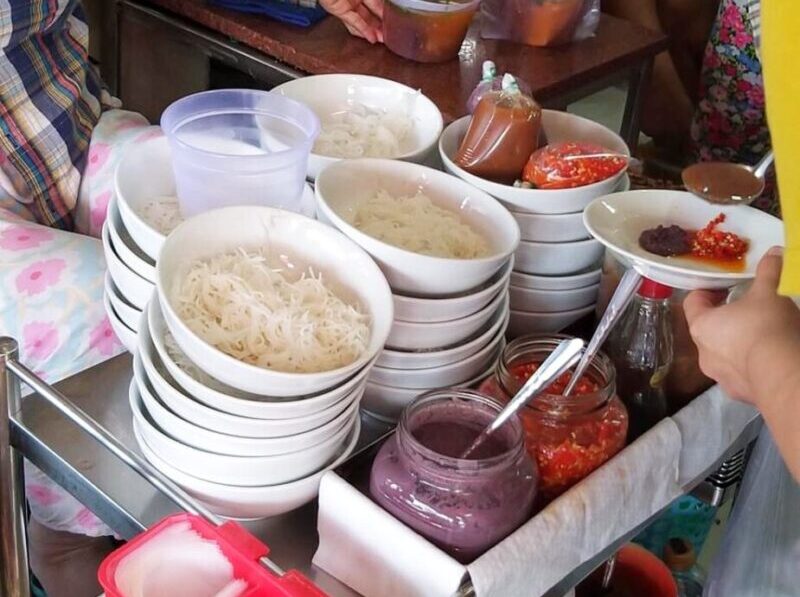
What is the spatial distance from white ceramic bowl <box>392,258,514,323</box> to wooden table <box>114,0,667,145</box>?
59cm

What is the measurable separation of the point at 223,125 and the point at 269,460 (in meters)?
0.42

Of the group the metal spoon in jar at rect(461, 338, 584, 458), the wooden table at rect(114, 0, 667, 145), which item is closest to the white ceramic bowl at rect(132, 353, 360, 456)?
the metal spoon in jar at rect(461, 338, 584, 458)

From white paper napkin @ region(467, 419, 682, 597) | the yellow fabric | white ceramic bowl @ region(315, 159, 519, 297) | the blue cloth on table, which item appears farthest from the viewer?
the blue cloth on table

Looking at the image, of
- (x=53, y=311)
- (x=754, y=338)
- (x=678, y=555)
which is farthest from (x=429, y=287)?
(x=678, y=555)

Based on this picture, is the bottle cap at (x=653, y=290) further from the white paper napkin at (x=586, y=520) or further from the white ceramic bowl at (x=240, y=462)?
the white ceramic bowl at (x=240, y=462)

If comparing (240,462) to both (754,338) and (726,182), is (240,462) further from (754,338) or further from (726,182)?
(726,182)

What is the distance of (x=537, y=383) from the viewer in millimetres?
817

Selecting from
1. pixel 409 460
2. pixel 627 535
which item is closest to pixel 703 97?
pixel 627 535

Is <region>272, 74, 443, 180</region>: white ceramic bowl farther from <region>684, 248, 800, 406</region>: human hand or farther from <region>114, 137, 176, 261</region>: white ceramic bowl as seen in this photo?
<region>684, 248, 800, 406</region>: human hand

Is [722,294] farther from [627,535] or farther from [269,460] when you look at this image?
[269,460]

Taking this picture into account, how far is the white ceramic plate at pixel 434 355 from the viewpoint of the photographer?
917mm

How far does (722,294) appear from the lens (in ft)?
3.07

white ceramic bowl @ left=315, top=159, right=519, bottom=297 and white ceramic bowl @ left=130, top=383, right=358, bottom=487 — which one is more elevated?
white ceramic bowl @ left=315, top=159, right=519, bottom=297

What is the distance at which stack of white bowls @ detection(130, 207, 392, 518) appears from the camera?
78 centimetres
